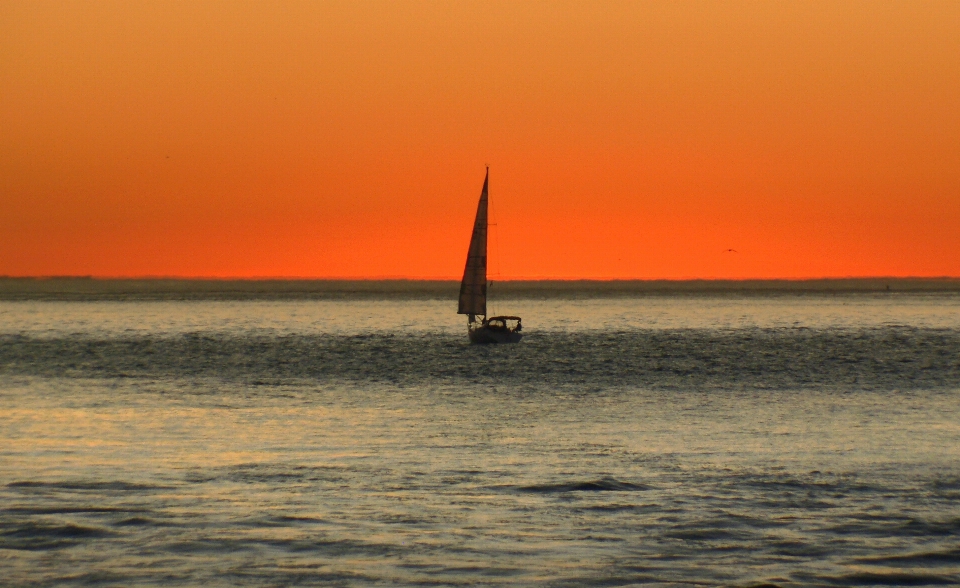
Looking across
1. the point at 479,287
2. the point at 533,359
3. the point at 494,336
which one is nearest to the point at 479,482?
the point at 533,359

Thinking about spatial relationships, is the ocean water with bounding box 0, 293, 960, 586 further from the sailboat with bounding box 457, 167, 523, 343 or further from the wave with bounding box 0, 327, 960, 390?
the sailboat with bounding box 457, 167, 523, 343

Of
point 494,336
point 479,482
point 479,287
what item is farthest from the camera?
point 479,287

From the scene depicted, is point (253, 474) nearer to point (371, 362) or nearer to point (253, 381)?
point (253, 381)

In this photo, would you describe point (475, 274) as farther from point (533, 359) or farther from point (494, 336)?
point (533, 359)

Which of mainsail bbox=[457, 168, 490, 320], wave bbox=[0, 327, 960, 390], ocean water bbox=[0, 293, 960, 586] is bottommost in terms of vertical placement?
wave bbox=[0, 327, 960, 390]

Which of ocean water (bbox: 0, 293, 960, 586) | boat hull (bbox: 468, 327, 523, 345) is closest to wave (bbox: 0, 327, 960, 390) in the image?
boat hull (bbox: 468, 327, 523, 345)

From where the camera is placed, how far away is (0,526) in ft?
61.5

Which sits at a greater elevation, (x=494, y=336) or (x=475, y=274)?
(x=475, y=274)

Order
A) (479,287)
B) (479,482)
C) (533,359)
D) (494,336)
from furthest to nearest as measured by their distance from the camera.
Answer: (479,287), (494,336), (533,359), (479,482)

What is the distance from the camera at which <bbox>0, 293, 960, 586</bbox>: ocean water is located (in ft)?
54.3

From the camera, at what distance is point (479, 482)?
23453 millimetres

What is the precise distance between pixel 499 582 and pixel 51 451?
15804 millimetres

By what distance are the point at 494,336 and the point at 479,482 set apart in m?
67.7

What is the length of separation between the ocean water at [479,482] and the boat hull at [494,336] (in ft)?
118
